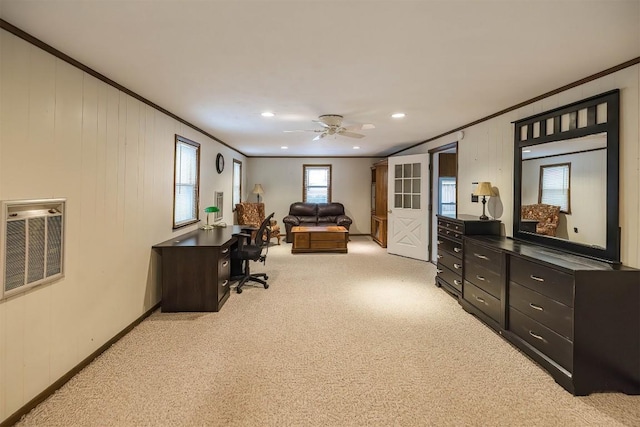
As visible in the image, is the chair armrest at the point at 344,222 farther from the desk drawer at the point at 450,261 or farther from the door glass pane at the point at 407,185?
the desk drawer at the point at 450,261

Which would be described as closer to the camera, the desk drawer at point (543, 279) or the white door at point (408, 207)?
the desk drawer at point (543, 279)

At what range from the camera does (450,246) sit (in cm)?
412

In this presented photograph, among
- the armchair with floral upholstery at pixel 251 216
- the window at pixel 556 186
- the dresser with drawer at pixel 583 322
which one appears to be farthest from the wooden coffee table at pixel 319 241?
the dresser with drawer at pixel 583 322

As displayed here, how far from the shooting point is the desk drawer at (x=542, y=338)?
2.17m

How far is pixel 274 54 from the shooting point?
225 cm

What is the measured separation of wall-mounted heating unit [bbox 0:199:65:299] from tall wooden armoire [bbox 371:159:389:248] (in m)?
6.35

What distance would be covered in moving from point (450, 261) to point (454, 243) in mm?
261

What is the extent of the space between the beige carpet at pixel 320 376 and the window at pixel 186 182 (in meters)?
1.48

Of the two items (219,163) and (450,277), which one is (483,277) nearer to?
(450,277)

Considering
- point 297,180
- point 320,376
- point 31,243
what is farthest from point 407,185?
point 31,243

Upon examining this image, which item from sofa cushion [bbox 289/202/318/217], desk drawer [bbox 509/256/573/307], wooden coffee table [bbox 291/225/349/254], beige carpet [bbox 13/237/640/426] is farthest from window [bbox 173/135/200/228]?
sofa cushion [bbox 289/202/318/217]

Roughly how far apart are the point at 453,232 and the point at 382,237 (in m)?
3.61

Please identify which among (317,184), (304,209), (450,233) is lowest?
(450,233)

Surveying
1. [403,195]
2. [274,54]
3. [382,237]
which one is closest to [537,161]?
[274,54]
